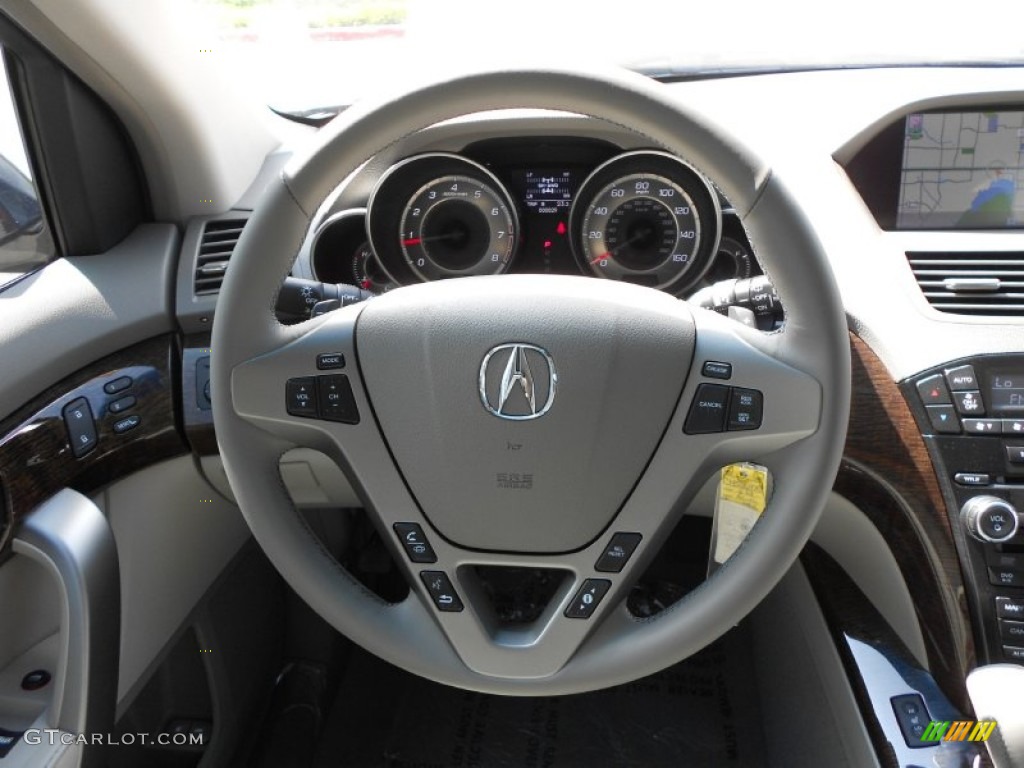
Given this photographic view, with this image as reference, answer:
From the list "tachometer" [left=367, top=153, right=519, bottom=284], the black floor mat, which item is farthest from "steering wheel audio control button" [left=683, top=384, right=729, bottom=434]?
the black floor mat

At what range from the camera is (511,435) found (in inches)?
41.4

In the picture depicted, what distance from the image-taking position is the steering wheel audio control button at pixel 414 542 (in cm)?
109

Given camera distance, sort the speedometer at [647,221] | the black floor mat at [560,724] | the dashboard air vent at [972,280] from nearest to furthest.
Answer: the dashboard air vent at [972,280], the speedometer at [647,221], the black floor mat at [560,724]

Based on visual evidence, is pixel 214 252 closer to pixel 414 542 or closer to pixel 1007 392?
pixel 414 542

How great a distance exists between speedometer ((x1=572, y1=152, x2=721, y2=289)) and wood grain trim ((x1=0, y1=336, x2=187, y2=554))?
750 mm

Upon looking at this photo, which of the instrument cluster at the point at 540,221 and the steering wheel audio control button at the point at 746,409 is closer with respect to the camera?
the steering wheel audio control button at the point at 746,409

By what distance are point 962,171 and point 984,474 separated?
561 millimetres

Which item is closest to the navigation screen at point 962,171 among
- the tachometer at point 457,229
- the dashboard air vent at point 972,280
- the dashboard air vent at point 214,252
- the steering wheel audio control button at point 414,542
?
the dashboard air vent at point 972,280

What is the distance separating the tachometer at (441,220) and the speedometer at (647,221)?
0.14m

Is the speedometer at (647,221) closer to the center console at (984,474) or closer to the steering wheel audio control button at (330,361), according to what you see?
the center console at (984,474)

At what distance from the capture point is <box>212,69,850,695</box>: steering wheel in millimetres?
1009

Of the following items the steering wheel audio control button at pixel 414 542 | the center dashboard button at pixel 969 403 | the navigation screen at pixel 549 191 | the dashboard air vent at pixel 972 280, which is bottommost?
the steering wheel audio control button at pixel 414 542

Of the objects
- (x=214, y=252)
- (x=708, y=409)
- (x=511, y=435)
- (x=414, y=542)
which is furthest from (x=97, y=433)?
(x=708, y=409)

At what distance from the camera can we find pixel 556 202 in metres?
1.67
